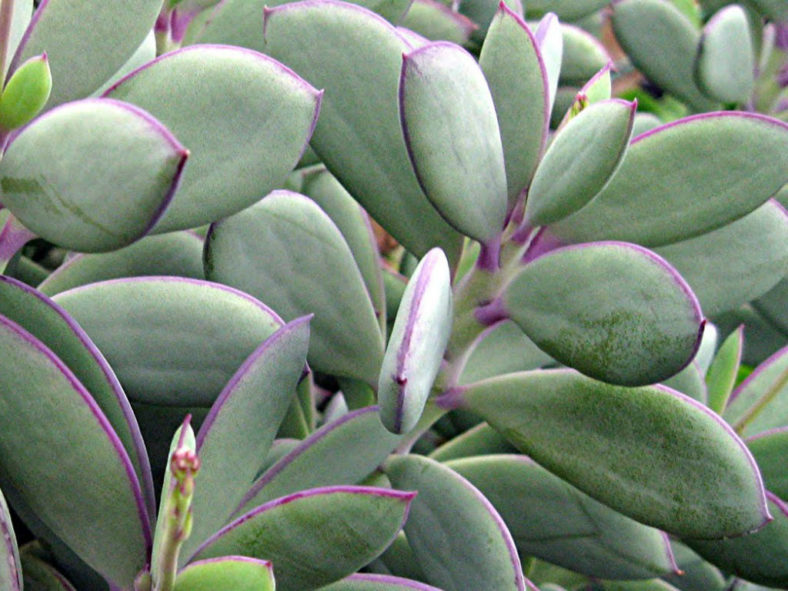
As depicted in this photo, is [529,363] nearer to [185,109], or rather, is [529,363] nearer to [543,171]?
[543,171]

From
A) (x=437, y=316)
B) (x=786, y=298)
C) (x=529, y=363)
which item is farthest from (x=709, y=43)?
(x=437, y=316)

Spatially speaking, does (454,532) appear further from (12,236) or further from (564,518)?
(12,236)

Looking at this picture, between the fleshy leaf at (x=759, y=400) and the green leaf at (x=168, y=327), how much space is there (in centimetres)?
33

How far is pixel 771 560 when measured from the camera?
1.77 feet

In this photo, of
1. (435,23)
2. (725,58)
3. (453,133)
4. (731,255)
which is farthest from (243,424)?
(725,58)

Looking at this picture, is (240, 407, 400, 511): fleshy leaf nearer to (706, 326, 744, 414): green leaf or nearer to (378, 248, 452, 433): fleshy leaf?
(378, 248, 452, 433): fleshy leaf

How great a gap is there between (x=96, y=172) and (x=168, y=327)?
12 centimetres

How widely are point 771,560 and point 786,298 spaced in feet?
0.70

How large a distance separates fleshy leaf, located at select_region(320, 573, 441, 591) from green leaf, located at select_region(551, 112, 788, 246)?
0.19m

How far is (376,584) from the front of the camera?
43 cm

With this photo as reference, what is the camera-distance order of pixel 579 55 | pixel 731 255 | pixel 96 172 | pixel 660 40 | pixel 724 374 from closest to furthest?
1. pixel 96 172
2. pixel 731 255
3. pixel 724 374
4. pixel 579 55
5. pixel 660 40

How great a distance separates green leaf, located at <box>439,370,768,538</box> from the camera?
1.47 ft

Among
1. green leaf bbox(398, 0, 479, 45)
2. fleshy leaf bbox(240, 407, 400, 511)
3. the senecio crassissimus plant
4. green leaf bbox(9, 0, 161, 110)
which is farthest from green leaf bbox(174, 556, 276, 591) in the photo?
green leaf bbox(398, 0, 479, 45)

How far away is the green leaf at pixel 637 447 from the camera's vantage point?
449 millimetres
